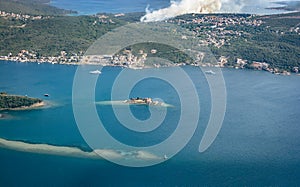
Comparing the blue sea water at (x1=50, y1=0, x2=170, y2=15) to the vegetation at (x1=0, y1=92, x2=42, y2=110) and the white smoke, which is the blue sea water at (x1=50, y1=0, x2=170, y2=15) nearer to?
the white smoke

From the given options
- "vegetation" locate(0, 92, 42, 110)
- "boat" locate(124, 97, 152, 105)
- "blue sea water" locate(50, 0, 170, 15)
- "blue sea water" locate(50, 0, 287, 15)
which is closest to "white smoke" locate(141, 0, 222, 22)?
"blue sea water" locate(50, 0, 287, 15)

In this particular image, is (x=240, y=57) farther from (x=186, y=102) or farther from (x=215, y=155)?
(x=215, y=155)

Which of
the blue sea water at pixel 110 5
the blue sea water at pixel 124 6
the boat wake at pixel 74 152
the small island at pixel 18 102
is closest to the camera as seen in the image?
the boat wake at pixel 74 152

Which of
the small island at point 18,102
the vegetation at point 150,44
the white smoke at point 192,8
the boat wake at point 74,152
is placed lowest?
the boat wake at point 74,152

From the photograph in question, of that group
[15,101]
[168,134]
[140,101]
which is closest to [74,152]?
[168,134]

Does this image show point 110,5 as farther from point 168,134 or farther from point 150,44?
point 168,134

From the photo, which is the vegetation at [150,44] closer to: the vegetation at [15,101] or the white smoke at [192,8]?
the white smoke at [192,8]

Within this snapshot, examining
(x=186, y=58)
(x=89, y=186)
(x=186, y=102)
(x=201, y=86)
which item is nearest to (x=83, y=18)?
(x=186, y=58)

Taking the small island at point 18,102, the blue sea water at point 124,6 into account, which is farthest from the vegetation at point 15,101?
the blue sea water at point 124,6
